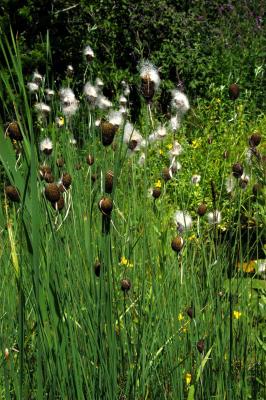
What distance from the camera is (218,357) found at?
1.95 meters

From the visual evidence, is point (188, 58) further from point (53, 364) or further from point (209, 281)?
point (53, 364)

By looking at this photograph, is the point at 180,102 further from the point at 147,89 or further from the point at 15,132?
the point at 15,132

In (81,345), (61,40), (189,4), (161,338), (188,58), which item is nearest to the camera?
(81,345)

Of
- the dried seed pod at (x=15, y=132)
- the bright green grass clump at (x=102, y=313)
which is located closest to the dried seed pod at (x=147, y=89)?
the bright green grass clump at (x=102, y=313)

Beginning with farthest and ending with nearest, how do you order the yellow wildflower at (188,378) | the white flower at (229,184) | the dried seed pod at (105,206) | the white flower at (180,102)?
the white flower at (180,102) < the white flower at (229,184) < the yellow wildflower at (188,378) < the dried seed pod at (105,206)

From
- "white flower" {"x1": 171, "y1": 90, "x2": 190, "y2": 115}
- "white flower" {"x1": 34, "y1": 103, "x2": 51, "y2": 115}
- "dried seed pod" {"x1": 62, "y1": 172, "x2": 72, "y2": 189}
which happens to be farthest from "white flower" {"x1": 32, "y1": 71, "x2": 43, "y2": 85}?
"dried seed pod" {"x1": 62, "y1": 172, "x2": 72, "y2": 189}

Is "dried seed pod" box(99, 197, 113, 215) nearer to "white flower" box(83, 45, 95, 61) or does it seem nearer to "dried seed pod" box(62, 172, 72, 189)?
"dried seed pod" box(62, 172, 72, 189)

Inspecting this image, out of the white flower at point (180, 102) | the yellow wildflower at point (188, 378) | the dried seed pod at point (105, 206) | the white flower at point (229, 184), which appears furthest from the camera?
the white flower at point (180, 102)

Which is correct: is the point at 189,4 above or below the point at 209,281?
below

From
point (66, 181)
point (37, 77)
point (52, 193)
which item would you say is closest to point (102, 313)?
point (52, 193)

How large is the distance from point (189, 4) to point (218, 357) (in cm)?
750

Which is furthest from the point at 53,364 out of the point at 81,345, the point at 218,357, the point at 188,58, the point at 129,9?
the point at 129,9

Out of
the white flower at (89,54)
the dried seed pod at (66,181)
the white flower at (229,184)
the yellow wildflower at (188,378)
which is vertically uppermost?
the dried seed pod at (66,181)

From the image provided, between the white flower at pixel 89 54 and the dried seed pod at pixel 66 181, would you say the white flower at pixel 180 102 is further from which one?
the dried seed pod at pixel 66 181
